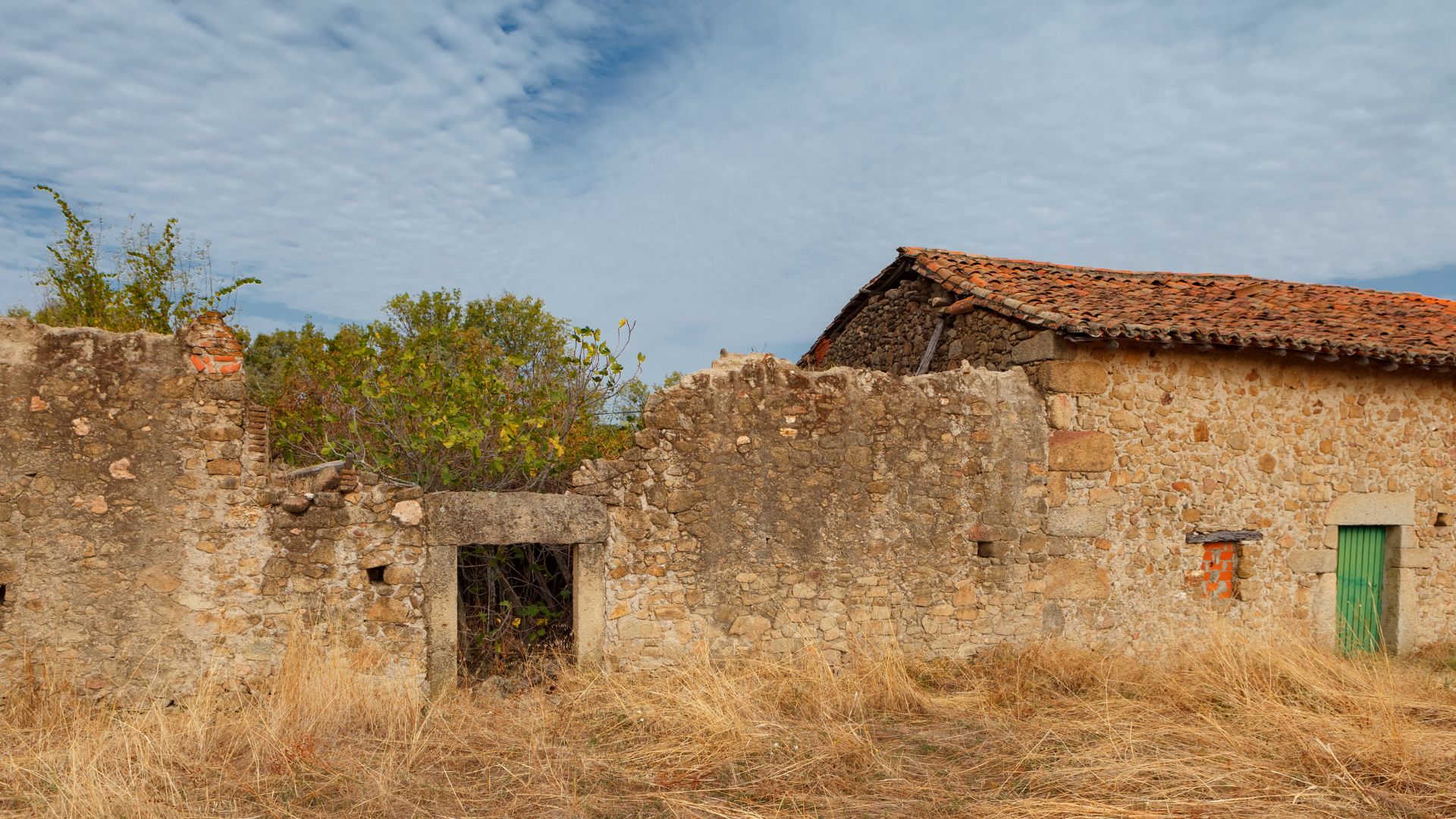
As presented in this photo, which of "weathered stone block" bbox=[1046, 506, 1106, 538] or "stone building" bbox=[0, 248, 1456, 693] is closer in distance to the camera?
"stone building" bbox=[0, 248, 1456, 693]

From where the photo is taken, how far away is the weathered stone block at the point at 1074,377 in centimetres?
776

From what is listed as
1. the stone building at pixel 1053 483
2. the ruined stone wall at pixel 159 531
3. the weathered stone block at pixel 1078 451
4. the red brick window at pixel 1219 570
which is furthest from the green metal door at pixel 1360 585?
the ruined stone wall at pixel 159 531

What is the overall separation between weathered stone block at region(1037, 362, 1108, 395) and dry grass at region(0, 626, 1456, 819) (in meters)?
2.37

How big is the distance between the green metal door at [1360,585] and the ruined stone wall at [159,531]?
8.58 meters

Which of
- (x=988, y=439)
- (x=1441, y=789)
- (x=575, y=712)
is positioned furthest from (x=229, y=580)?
(x=1441, y=789)

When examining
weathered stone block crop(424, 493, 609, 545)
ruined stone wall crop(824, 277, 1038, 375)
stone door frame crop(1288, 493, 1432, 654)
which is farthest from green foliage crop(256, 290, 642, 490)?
stone door frame crop(1288, 493, 1432, 654)

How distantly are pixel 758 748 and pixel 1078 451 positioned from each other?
4048 millimetres

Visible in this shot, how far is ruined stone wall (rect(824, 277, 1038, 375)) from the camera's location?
846 cm

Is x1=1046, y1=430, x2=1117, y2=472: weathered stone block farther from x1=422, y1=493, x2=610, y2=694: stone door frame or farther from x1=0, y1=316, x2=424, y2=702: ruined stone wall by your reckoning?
x1=0, y1=316, x2=424, y2=702: ruined stone wall

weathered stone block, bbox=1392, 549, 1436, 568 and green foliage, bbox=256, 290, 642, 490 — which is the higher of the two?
green foliage, bbox=256, 290, 642, 490

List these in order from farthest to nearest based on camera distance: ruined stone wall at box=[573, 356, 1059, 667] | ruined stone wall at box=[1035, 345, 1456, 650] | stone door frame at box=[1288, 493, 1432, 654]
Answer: stone door frame at box=[1288, 493, 1432, 654]
ruined stone wall at box=[1035, 345, 1456, 650]
ruined stone wall at box=[573, 356, 1059, 667]

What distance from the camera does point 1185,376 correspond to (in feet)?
26.9

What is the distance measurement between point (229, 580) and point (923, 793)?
14.6ft

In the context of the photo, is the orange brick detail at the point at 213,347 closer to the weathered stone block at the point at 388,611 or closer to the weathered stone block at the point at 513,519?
the weathered stone block at the point at 513,519
